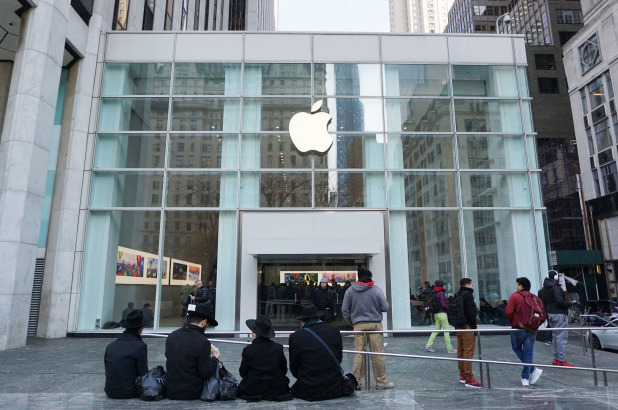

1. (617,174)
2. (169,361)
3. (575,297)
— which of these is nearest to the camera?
(169,361)

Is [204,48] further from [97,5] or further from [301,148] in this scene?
[301,148]

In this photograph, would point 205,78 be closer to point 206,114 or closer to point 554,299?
point 206,114

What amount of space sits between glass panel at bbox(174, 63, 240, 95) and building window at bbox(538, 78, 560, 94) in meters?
52.5

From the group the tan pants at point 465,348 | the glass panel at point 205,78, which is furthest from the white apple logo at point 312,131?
the tan pants at point 465,348

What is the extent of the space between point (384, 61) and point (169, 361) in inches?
547

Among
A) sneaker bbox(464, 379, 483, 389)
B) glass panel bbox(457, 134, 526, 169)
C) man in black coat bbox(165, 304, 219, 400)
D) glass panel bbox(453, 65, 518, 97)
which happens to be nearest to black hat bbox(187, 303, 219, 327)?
man in black coat bbox(165, 304, 219, 400)

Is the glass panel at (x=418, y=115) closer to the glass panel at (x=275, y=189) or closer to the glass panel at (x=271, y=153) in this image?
the glass panel at (x=271, y=153)

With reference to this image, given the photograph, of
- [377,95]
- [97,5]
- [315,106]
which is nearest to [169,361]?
[315,106]

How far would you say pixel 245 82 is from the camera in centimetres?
1564

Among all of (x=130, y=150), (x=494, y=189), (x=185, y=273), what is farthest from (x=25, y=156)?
(x=494, y=189)

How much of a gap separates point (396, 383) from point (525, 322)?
96.1 inches

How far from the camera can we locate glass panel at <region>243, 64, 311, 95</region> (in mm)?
15617

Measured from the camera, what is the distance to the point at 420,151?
600 inches

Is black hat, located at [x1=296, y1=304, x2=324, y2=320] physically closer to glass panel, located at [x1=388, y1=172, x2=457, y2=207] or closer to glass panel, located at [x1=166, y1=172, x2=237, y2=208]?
glass panel, located at [x1=166, y1=172, x2=237, y2=208]
